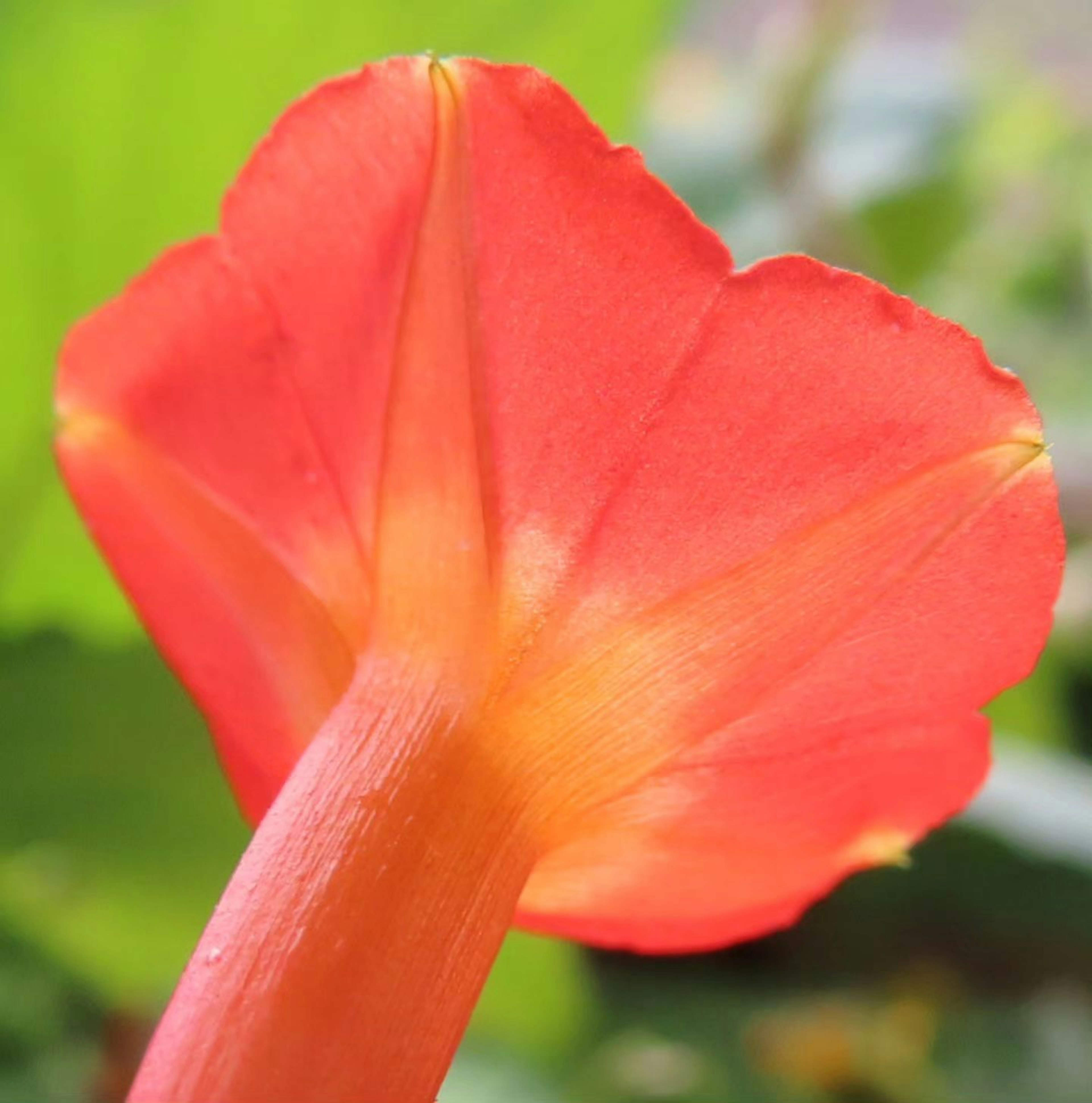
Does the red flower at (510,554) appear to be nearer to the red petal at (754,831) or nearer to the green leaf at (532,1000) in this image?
the red petal at (754,831)

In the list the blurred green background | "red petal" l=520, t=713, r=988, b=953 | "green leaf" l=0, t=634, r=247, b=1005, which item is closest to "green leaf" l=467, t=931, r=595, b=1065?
the blurred green background

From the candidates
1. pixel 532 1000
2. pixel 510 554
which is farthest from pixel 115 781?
pixel 510 554

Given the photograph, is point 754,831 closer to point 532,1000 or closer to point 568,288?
point 568,288

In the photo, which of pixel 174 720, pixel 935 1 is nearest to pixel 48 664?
pixel 174 720

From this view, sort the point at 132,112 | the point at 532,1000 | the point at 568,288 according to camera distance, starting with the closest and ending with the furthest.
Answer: the point at 568,288
the point at 132,112
the point at 532,1000

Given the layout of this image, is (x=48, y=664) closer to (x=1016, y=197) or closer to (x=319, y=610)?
(x=319, y=610)

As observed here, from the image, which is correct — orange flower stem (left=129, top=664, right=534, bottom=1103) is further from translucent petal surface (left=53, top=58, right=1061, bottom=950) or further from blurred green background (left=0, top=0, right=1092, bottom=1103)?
blurred green background (left=0, top=0, right=1092, bottom=1103)

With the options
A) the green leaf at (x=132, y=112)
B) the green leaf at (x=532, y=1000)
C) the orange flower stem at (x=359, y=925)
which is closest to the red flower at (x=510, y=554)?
the orange flower stem at (x=359, y=925)
